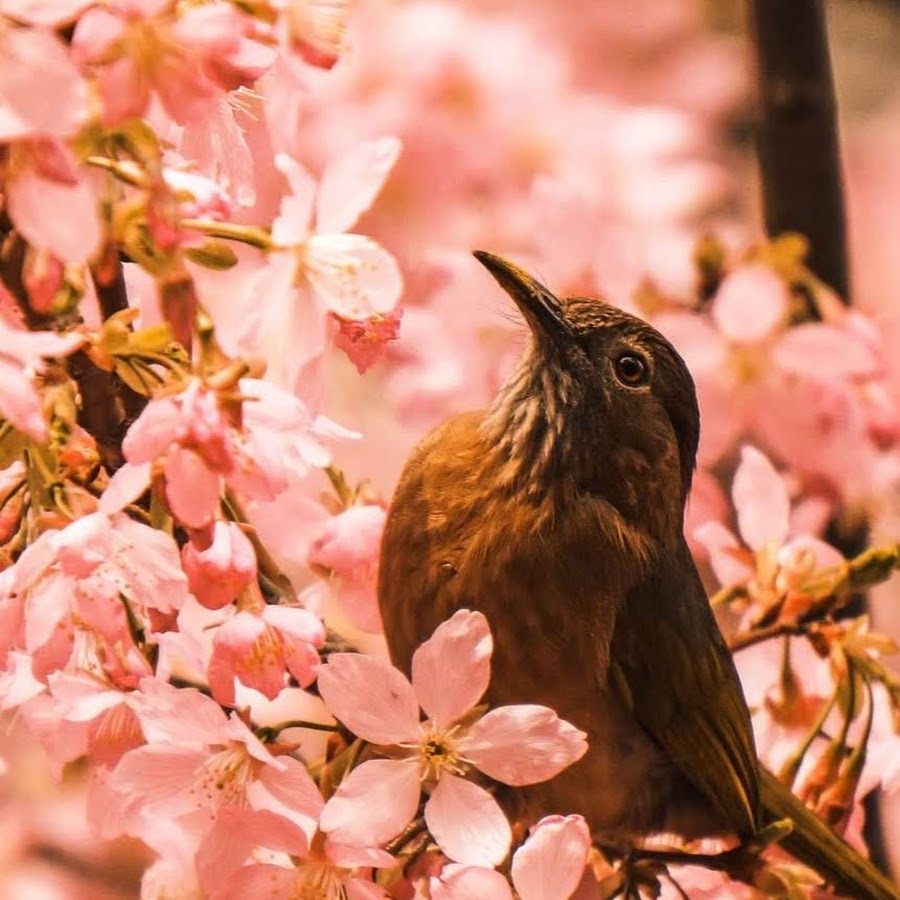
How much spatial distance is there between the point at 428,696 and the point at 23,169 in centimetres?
45

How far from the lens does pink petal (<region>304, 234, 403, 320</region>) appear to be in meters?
1.01

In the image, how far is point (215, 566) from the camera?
92 centimetres

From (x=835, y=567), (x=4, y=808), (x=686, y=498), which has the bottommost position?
(x=4, y=808)

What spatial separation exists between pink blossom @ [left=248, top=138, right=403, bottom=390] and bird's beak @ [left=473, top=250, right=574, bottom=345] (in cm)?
13

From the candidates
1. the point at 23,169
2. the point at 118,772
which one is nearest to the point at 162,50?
the point at 23,169

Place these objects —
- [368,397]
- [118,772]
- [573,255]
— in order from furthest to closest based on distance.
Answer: [368,397] → [573,255] → [118,772]

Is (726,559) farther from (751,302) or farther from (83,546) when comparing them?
(83,546)

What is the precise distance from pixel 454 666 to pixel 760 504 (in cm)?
52

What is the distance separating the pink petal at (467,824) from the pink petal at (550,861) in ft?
0.05

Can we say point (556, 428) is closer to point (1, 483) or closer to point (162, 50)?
point (1, 483)

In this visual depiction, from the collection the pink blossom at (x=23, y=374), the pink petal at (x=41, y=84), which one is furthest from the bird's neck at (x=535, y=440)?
the pink petal at (x=41, y=84)

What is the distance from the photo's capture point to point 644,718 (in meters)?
1.47

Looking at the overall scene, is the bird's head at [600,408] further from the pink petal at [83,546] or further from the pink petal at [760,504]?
the pink petal at [83,546]

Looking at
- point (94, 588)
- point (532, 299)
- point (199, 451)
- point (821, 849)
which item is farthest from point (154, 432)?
point (821, 849)
